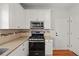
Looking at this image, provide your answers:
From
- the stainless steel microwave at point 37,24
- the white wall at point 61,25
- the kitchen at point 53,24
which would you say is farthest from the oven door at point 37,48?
the white wall at point 61,25

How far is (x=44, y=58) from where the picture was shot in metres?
0.59

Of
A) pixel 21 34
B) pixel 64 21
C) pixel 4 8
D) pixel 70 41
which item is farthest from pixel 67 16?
pixel 4 8

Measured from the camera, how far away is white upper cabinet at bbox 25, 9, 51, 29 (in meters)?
4.68

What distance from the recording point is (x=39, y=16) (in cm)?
473

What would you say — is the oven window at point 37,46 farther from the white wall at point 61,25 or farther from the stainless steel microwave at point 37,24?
the white wall at point 61,25

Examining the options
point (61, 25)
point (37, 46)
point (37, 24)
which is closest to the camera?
point (37, 46)

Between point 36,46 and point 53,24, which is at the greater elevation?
point 53,24

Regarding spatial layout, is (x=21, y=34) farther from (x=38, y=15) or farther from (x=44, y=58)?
(x=44, y=58)

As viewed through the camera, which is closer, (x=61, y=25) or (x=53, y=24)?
(x=53, y=24)

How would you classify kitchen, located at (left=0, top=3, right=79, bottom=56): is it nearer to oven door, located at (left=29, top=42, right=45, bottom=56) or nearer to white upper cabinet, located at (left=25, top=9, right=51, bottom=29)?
white upper cabinet, located at (left=25, top=9, right=51, bottom=29)

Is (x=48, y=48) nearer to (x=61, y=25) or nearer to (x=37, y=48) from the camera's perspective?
(x=37, y=48)

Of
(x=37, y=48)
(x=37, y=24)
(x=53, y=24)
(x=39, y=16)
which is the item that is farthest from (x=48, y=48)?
(x=53, y=24)

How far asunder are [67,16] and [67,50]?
1430mm

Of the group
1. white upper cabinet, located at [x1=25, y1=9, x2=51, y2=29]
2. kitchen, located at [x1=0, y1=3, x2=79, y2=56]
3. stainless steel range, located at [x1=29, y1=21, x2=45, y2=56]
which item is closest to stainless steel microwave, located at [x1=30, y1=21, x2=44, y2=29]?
kitchen, located at [x1=0, y1=3, x2=79, y2=56]
